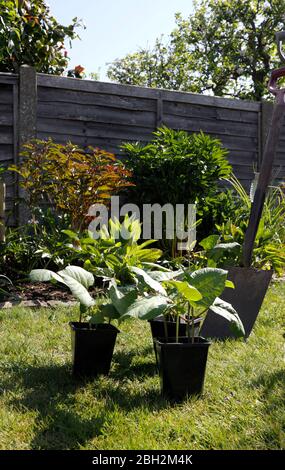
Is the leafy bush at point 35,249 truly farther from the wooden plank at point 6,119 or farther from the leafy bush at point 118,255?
the leafy bush at point 118,255

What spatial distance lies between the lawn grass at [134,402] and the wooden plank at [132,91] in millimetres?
3455

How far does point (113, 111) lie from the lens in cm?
611

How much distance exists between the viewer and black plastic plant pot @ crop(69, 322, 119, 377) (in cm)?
237

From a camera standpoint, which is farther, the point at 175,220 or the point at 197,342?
the point at 175,220

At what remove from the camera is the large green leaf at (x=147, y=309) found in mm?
1952

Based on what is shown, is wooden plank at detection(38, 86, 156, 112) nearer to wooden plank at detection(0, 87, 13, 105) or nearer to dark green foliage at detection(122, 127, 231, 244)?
wooden plank at detection(0, 87, 13, 105)

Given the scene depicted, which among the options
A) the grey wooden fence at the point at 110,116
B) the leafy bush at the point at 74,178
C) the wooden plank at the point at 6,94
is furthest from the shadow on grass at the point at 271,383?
the wooden plank at the point at 6,94

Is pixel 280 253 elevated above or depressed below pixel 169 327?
above

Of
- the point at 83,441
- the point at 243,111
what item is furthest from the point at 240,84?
the point at 83,441

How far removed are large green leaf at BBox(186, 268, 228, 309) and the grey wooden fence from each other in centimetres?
365

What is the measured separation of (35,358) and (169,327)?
69cm

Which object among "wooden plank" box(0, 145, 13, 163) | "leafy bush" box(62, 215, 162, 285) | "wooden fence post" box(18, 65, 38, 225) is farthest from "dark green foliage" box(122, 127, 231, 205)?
"leafy bush" box(62, 215, 162, 285)

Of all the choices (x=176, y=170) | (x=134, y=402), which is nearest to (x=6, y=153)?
(x=176, y=170)
